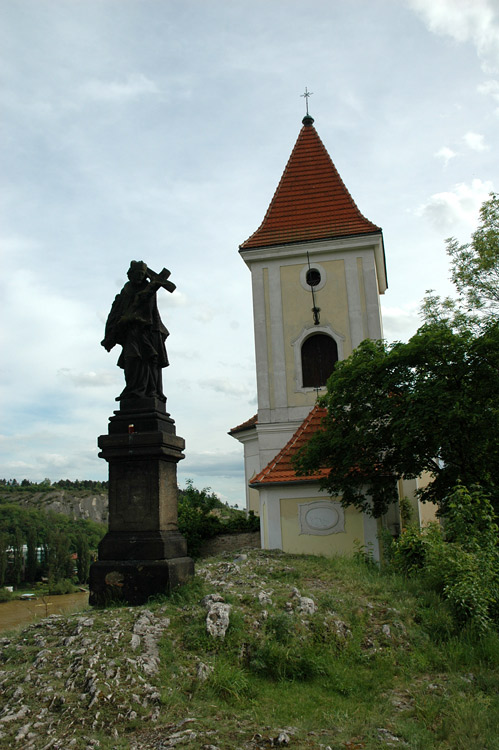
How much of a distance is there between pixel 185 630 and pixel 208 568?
250 centimetres

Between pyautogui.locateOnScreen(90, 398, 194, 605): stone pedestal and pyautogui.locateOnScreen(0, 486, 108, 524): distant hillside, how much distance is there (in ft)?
428

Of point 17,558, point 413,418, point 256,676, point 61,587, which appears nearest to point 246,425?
point 413,418

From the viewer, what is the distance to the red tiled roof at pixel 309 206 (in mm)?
17562

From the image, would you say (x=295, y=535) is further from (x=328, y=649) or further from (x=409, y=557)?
(x=328, y=649)

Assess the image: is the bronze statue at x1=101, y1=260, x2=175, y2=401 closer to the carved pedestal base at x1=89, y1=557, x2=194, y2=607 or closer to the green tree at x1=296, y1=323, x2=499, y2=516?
the carved pedestal base at x1=89, y1=557, x2=194, y2=607

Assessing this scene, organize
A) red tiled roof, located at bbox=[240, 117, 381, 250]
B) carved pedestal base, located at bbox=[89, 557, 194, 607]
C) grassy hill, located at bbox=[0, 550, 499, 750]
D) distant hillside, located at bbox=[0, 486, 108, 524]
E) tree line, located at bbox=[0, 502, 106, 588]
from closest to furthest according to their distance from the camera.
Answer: grassy hill, located at bbox=[0, 550, 499, 750] → carved pedestal base, located at bbox=[89, 557, 194, 607] → red tiled roof, located at bbox=[240, 117, 381, 250] → tree line, located at bbox=[0, 502, 106, 588] → distant hillside, located at bbox=[0, 486, 108, 524]

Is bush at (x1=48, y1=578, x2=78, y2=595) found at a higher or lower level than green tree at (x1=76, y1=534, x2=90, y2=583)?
lower

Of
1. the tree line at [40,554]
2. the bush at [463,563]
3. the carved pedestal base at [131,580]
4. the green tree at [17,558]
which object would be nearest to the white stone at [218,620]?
the carved pedestal base at [131,580]

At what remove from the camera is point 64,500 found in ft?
452

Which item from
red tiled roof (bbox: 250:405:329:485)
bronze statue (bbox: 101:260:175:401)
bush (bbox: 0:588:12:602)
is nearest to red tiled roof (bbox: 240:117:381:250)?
red tiled roof (bbox: 250:405:329:485)

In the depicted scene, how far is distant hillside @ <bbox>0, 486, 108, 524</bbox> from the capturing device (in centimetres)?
13400

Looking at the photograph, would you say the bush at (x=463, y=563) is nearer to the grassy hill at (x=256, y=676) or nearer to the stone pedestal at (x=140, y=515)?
the grassy hill at (x=256, y=676)

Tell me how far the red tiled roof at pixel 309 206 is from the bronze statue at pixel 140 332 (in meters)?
9.72

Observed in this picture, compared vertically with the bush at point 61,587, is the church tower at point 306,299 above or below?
above
